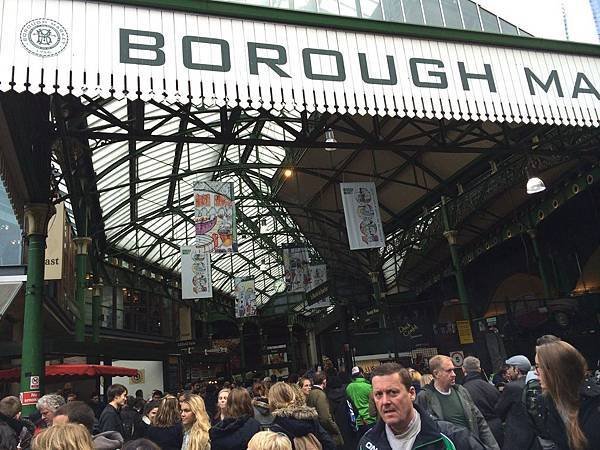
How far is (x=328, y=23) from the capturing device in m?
6.79

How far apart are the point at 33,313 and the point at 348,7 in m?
6.76

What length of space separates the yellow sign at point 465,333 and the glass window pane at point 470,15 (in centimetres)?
850

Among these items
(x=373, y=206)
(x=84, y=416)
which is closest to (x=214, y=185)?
(x=373, y=206)

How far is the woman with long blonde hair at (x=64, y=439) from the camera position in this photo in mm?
2443

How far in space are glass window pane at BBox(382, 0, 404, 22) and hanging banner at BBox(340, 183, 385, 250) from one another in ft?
18.8

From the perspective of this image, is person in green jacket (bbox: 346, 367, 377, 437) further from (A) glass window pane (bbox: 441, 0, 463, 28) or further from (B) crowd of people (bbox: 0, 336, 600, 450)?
(A) glass window pane (bbox: 441, 0, 463, 28)

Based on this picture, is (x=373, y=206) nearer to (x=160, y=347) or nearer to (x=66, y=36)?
(x=66, y=36)

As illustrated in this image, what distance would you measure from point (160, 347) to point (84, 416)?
60.9 feet

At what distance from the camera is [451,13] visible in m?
9.80

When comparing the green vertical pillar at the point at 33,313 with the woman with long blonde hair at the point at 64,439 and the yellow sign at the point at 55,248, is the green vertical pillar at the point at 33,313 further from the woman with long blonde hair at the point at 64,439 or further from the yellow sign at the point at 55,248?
the woman with long blonde hair at the point at 64,439

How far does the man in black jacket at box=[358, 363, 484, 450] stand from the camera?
8.16 ft

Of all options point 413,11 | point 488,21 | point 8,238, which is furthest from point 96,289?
point 488,21

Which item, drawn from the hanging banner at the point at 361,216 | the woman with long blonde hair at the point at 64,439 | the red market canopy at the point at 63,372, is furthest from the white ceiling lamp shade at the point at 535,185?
the red market canopy at the point at 63,372

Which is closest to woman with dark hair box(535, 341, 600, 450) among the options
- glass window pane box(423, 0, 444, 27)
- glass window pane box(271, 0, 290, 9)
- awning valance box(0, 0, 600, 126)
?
awning valance box(0, 0, 600, 126)
